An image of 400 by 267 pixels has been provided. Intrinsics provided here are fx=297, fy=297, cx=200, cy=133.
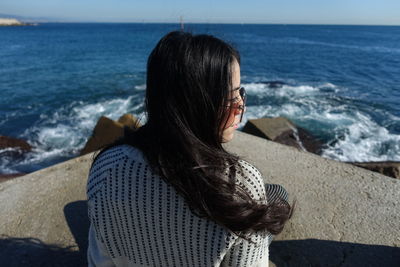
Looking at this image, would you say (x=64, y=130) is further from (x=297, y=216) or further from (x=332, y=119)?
(x=332, y=119)

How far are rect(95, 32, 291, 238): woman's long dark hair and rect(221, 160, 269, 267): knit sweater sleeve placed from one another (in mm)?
25

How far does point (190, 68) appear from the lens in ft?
3.24

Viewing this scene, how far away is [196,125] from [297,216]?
89.5 inches

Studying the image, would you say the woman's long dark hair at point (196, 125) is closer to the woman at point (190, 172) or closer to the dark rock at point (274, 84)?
the woman at point (190, 172)

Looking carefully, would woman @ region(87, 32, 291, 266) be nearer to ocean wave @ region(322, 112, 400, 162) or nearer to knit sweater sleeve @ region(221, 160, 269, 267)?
knit sweater sleeve @ region(221, 160, 269, 267)

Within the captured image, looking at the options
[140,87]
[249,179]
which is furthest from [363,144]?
[140,87]

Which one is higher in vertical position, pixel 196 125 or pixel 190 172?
pixel 196 125

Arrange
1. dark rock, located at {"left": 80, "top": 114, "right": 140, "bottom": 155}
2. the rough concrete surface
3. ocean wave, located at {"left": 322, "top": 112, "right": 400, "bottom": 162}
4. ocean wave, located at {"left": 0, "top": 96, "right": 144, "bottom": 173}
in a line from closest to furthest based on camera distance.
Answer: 1. the rough concrete surface
2. dark rock, located at {"left": 80, "top": 114, "right": 140, "bottom": 155}
3. ocean wave, located at {"left": 0, "top": 96, "right": 144, "bottom": 173}
4. ocean wave, located at {"left": 322, "top": 112, "right": 400, "bottom": 162}

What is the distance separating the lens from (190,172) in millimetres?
1044

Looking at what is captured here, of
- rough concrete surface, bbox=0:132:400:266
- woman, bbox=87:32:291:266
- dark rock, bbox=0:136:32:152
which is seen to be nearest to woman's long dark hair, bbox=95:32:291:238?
woman, bbox=87:32:291:266

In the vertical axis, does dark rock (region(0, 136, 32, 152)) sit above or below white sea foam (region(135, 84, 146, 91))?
below

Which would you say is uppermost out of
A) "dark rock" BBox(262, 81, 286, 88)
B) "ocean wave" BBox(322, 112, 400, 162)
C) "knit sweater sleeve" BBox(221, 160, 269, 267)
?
"knit sweater sleeve" BBox(221, 160, 269, 267)

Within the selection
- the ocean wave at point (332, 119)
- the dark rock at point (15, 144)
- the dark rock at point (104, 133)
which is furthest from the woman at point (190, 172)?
the dark rock at point (15, 144)

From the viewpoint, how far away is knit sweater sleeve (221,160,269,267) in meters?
1.06
